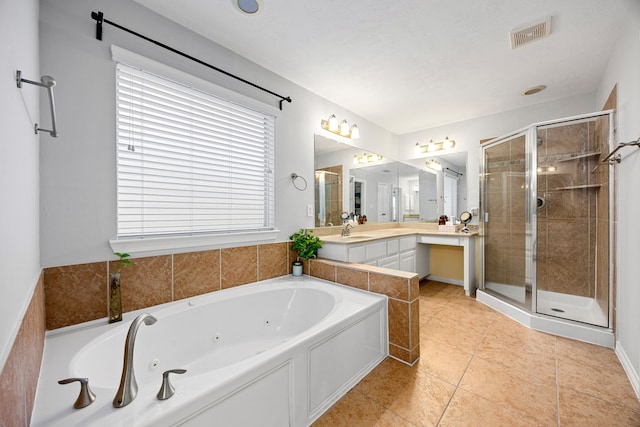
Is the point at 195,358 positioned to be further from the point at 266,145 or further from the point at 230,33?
the point at 230,33

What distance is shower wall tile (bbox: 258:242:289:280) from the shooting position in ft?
7.41

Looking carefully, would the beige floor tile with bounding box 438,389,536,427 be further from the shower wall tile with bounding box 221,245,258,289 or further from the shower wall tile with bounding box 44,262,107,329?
the shower wall tile with bounding box 44,262,107,329

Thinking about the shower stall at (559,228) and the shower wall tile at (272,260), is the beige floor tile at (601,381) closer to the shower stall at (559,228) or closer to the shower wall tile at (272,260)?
the shower stall at (559,228)

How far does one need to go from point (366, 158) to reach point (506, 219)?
1.79 m

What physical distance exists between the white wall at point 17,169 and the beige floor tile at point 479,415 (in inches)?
68.9

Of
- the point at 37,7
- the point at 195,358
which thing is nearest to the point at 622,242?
the point at 195,358

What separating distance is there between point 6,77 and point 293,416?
5.29ft

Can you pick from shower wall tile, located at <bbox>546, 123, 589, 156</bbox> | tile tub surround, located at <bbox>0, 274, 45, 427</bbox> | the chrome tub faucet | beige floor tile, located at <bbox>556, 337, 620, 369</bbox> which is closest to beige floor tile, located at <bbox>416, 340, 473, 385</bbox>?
beige floor tile, located at <bbox>556, 337, 620, 369</bbox>

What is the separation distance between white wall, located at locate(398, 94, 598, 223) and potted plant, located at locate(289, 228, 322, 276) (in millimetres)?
2369

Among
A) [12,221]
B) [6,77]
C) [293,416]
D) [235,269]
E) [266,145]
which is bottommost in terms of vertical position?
[293,416]

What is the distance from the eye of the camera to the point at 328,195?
9.53 ft

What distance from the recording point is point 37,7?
4.17ft

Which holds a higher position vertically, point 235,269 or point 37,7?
point 37,7

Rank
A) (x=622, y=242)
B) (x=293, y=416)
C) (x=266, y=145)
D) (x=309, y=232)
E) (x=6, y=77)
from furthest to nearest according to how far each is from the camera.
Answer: (x=309, y=232) < (x=266, y=145) < (x=622, y=242) < (x=293, y=416) < (x=6, y=77)
